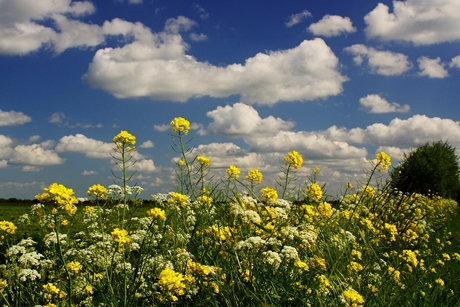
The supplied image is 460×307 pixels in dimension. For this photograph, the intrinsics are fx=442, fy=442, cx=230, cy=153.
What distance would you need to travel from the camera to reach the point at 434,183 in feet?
89.0

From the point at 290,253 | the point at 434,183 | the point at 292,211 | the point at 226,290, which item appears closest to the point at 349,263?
the point at 292,211

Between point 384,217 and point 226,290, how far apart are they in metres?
5.93

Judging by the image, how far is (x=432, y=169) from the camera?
2697 centimetres

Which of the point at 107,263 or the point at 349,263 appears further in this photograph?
the point at 349,263

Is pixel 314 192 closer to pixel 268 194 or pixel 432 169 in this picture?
pixel 268 194

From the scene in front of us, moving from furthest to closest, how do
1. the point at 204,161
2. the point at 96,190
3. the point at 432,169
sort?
the point at 432,169 < the point at 204,161 < the point at 96,190

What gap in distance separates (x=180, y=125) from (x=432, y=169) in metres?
25.4

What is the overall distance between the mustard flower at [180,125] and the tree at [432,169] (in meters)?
22.9

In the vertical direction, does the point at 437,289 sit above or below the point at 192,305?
below

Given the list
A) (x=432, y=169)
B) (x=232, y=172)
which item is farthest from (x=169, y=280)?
(x=432, y=169)

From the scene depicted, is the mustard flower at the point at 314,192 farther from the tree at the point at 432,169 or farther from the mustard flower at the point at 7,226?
the tree at the point at 432,169

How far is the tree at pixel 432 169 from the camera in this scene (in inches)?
1053

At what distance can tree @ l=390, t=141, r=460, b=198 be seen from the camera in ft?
87.8

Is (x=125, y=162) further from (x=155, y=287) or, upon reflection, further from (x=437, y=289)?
(x=437, y=289)
